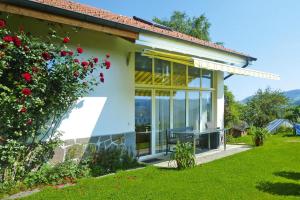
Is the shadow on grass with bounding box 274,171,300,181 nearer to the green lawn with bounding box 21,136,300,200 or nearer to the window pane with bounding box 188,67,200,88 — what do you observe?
the green lawn with bounding box 21,136,300,200

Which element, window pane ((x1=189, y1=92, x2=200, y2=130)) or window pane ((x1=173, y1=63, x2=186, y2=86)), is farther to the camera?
window pane ((x1=189, y1=92, x2=200, y2=130))

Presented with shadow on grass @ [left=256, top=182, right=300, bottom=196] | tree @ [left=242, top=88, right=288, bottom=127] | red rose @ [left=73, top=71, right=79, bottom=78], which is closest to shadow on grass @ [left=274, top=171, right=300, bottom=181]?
shadow on grass @ [left=256, top=182, right=300, bottom=196]

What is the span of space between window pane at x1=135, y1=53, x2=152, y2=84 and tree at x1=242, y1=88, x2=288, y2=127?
26212 mm

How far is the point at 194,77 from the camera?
18.2 metres

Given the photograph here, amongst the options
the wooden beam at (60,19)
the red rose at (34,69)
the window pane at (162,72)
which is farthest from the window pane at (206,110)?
the red rose at (34,69)

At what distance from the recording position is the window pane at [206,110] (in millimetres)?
18900

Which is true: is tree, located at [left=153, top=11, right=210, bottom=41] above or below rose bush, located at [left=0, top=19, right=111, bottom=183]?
above

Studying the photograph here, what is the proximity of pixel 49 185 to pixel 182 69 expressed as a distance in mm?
9767

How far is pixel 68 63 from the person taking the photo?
401 inches

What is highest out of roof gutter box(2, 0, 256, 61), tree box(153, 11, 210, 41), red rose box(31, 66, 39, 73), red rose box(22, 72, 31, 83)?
tree box(153, 11, 210, 41)

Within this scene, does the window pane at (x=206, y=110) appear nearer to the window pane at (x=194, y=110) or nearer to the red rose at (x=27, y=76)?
the window pane at (x=194, y=110)

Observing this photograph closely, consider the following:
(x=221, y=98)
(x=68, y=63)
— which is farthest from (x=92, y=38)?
(x=221, y=98)

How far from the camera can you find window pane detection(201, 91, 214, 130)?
62.0 ft

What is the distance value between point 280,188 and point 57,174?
6631 millimetres
